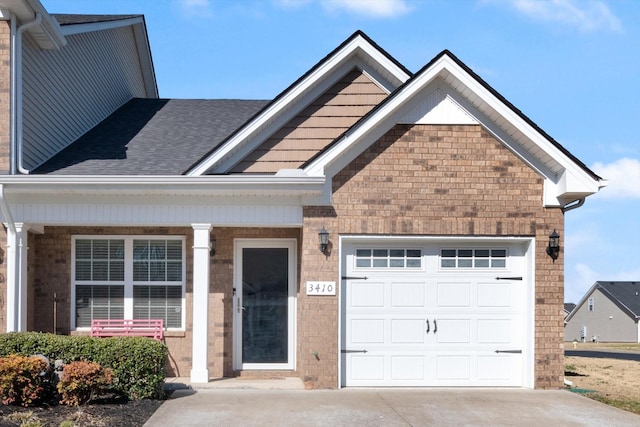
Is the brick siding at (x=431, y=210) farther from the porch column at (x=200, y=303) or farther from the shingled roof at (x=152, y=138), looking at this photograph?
the shingled roof at (x=152, y=138)

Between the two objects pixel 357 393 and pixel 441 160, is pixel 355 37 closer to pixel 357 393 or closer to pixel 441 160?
pixel 441 160

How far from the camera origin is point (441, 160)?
11953mm

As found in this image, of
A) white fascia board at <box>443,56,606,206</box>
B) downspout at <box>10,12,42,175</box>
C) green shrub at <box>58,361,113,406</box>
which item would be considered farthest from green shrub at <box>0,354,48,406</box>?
white fascia board at <box>443,56,606,206</box>

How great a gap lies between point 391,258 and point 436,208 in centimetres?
109

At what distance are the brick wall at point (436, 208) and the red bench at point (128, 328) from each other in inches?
102

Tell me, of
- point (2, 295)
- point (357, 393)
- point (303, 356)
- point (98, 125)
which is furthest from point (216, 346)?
point (98, 125)

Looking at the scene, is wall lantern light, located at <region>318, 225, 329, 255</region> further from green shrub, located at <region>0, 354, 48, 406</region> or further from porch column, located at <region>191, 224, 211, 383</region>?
green shrub, located at <region>0, 354, 48, 406</region>

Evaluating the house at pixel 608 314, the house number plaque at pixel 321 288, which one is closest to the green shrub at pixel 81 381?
the house number plaque at pixel 321 288

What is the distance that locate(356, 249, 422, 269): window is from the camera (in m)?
12.1

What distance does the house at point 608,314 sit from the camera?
56344mm

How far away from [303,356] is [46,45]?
22.9ft

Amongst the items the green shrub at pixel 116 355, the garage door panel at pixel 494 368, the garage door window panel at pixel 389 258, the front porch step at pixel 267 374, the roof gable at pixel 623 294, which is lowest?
the roof gable at pixel 623 294

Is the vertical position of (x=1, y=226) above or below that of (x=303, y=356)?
above

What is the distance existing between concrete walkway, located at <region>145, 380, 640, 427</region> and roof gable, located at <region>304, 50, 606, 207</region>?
3248 millimetres
